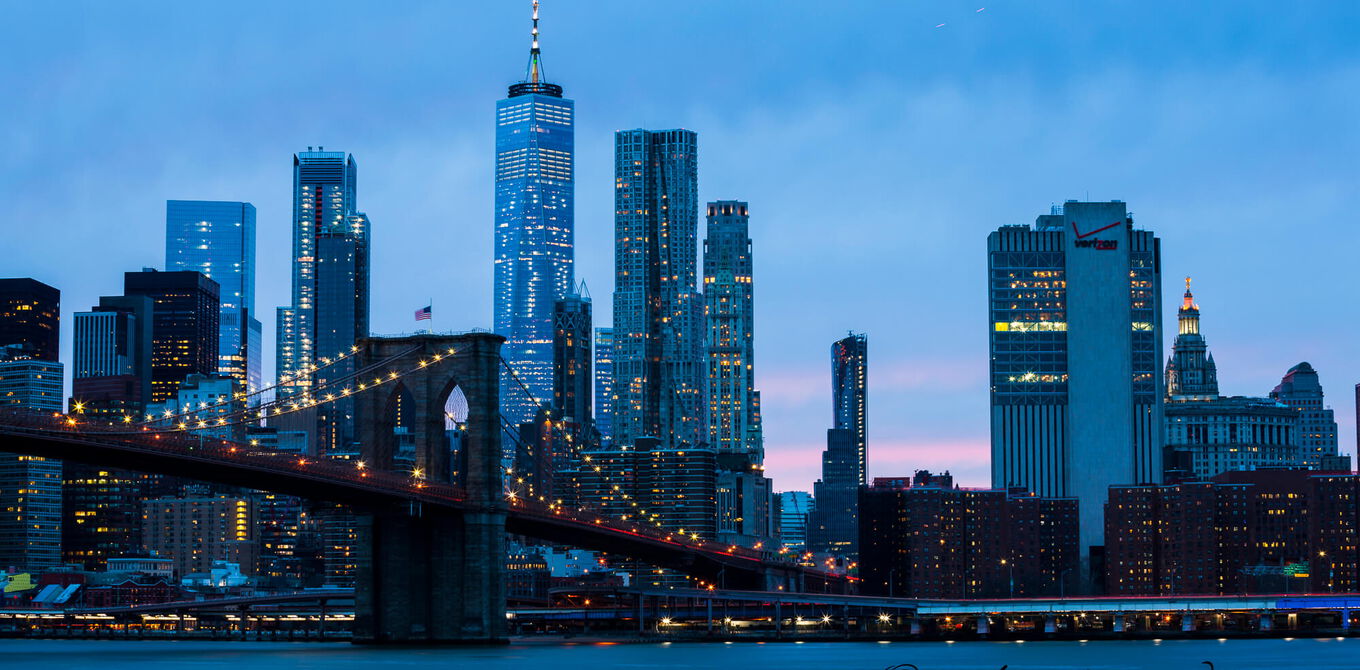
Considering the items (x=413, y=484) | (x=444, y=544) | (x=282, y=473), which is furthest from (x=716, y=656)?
(x=282, y=473)

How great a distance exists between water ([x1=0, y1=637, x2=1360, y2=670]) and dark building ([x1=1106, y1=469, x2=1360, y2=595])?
154ft

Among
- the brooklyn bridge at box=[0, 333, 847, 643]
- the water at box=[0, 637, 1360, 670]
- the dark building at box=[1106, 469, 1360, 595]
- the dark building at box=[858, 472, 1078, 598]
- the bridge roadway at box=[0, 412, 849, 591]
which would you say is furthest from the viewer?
the dark building at box=[858, 472, 1078, 598]

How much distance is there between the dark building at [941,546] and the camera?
181 m

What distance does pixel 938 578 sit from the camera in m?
180

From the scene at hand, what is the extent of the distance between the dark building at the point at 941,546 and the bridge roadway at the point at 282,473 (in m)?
74.0

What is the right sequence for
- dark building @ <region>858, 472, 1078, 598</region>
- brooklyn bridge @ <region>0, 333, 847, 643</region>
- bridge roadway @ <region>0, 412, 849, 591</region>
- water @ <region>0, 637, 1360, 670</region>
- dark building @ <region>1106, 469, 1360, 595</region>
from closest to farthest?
bridge roadway @ <region>0, 412, 849, 591</region>
brooklyn bridge @ <region>0, 333, 847, 643</region>
water @ <region>0, 637, 1360, 670</region>
dark building @ <region>1106, 469, 1360, 595</region>
dark building @ <region>858, 472, 1078, 598</region>

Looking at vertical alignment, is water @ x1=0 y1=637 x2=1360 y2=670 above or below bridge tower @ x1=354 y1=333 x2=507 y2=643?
below

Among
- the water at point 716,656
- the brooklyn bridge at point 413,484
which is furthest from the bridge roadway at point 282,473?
the water at point 716,656

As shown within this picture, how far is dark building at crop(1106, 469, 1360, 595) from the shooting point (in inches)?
6732

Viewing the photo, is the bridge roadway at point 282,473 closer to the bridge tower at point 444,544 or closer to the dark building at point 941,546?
the bridge tower at point 444,544

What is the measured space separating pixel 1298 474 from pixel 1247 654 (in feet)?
258

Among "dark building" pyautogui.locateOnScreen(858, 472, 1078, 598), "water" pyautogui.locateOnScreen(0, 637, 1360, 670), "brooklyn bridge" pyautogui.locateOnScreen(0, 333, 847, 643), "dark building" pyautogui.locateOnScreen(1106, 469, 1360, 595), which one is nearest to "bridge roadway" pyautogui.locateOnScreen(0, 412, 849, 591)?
"brooklyn bridge" pyautogui.locateOnScreen(0, 333, 847, 643)

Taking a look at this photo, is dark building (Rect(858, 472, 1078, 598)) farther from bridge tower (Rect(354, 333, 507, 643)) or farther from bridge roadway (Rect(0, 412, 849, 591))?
bridge tower (Rect(354, 333, 507, 643))

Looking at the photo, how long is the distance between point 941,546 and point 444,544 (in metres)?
101
